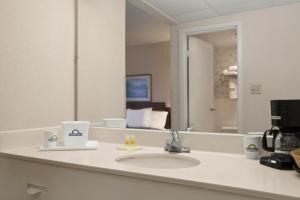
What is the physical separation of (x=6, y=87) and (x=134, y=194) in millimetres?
863

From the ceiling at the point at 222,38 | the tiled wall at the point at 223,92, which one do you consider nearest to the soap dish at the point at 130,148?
the tiled wall at the point at 223,92

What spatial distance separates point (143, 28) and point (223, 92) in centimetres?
63

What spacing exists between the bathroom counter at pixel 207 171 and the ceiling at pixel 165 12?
0.69 meters

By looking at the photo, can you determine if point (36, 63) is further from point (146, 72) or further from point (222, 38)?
point (222, 38)

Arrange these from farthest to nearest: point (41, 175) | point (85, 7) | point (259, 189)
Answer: point (85, 7), point (41, 175), point (259, 189)

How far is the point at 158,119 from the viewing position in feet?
4.91

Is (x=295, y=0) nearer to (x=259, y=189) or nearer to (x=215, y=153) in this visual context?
(x=215, y=153)

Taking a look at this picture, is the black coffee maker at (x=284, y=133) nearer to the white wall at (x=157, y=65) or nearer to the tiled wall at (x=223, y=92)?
the tiled wall at (x=223, y=92)

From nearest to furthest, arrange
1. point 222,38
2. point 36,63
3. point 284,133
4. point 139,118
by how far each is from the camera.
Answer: point 284,133, point 222,38, point 36,63, point 139,118

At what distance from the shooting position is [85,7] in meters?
1.72

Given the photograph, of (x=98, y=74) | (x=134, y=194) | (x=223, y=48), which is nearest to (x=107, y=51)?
(x=98, y=74)

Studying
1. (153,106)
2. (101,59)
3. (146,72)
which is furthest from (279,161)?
(101,59)

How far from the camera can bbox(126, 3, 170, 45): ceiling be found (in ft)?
4.99

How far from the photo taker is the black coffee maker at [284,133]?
37.5 inches
